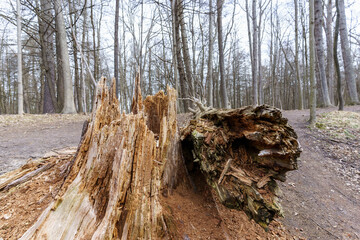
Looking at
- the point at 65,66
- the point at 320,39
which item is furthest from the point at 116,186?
the point at 320,39

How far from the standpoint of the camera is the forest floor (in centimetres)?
171

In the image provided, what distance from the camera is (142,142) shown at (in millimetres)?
1749

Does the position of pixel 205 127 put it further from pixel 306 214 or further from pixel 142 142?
pixel 306 214

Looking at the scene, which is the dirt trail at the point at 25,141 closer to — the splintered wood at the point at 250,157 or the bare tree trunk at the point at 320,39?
the splintered wood at the point at 250,157

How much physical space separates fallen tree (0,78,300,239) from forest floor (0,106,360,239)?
0.94ft

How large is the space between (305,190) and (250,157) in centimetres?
231

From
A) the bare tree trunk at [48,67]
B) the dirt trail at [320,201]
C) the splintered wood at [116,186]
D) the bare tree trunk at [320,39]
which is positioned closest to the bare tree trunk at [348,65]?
the bare tree trunk at [320,39]

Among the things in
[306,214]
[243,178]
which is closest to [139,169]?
[243,178]

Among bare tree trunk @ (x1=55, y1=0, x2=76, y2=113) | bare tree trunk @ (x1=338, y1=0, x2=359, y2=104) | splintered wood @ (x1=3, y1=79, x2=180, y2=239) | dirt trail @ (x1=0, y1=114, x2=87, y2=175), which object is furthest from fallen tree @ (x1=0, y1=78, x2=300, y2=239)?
bare tree trunk @ (x1=338, y1=0, x2=359, y2=104)

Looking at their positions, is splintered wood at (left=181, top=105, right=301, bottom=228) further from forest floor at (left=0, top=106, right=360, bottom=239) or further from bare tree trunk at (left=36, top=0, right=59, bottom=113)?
bare tree trunk at (left=36, top=0, right=59, bottom=113)

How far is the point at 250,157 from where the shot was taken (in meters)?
1.88

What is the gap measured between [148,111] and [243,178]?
1689 millimetres

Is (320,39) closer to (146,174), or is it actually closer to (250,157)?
(250,157)

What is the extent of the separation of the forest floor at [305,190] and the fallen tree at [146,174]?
0.29m
